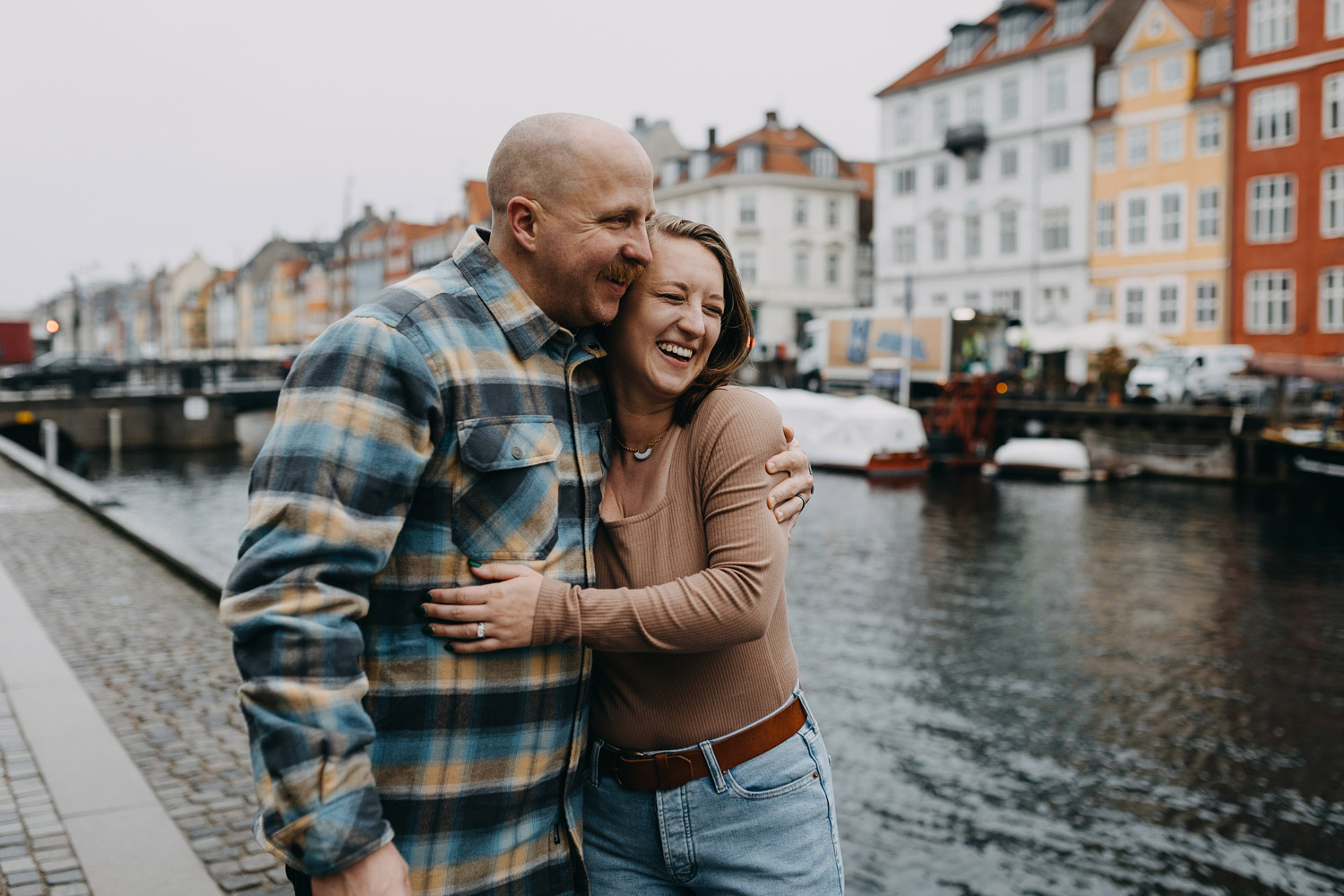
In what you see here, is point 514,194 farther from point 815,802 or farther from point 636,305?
point 815,802

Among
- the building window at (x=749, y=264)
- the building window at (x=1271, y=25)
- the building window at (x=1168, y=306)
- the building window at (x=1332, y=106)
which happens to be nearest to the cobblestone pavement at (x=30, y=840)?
the building window at (x=1332, y=106)

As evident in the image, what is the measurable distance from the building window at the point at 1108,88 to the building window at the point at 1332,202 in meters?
8.98

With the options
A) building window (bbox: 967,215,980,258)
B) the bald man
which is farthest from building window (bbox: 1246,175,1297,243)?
the bald man

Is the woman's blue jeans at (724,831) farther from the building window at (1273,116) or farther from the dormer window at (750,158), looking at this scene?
the dormer window at (750,158)

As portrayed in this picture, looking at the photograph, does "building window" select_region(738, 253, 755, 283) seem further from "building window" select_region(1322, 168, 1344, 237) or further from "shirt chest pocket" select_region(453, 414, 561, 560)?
"shirt chest pocket" select_region(453, 414, 561, 560)

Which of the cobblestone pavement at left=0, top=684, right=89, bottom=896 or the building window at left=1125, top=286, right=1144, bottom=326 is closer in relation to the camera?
the cobblestone pavement at left=0, top=684, right=89, bottom=896

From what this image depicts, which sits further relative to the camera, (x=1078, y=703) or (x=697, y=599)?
(x=1078, y=703)

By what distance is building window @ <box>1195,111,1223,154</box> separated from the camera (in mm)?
41938

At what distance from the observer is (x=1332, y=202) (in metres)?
38.4

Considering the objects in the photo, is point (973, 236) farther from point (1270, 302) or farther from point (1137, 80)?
point (1270, 302)

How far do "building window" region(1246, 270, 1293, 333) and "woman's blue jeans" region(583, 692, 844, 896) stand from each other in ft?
138

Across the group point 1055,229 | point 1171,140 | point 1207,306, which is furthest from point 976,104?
point 1207,306

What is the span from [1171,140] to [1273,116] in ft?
13.3

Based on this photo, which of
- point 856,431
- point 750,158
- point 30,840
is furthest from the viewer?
point 750,158
